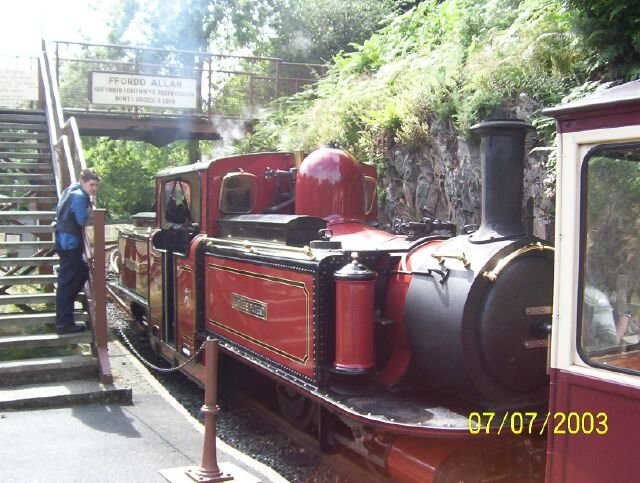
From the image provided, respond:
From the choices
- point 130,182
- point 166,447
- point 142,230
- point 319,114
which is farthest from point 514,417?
point 130,182

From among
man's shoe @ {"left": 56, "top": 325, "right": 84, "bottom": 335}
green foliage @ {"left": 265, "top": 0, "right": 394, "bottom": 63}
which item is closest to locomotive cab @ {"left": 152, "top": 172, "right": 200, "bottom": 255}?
man's shoe @ {"left": 56, "top": 325, "right": 84, "bottom": 335}

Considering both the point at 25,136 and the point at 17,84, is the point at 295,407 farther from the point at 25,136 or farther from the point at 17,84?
the point at 17,84

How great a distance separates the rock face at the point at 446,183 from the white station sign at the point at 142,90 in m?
7.61

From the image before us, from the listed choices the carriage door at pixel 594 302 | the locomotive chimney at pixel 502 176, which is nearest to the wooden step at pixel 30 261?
the locomotive chimney at pixel 502 176

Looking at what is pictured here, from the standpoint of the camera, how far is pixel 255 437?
18.7ft

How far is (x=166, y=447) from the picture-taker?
4805mm

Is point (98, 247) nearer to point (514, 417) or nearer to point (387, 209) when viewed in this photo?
point (514, 417)

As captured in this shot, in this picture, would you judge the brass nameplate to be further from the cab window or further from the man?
the man

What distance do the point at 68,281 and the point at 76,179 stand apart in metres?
1.47

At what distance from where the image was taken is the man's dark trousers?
21.1ft

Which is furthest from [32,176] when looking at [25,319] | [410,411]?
[410,411]

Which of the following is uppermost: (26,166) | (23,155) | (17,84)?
(17,84)

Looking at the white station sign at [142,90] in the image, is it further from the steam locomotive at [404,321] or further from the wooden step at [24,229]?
the steam locomotive at [404,321]

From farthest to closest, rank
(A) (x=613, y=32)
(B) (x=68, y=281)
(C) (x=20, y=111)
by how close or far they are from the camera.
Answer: (C) (x=20, y=111) → (A) (x=613, y=32) → (B) (x=68, y=281)
